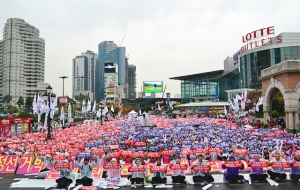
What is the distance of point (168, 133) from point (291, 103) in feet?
42.8

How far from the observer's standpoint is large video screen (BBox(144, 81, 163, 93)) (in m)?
152

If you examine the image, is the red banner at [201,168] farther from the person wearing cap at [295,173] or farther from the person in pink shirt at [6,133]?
the person in pink shirt at [6,133]

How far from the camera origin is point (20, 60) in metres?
164

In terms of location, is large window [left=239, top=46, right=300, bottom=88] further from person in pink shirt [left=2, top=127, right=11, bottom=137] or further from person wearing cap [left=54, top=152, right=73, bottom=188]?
person wearing cap [left=54, top=152, right=73, bottom=188]

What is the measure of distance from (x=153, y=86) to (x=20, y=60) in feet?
260

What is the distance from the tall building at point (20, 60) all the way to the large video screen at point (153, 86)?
66.0 metres

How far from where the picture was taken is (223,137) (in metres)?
23.3

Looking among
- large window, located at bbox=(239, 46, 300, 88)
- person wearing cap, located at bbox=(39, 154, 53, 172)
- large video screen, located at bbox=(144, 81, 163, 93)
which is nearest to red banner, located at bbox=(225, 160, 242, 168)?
person wearing cap, located at bbox=(39, 154, 53, 172)

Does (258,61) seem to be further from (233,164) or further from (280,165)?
(233,164)

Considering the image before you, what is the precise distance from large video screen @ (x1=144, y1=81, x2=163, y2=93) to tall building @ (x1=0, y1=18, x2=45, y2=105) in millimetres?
65973

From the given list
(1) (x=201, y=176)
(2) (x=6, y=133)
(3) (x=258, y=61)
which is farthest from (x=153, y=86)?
(1) (x=201, y=176)

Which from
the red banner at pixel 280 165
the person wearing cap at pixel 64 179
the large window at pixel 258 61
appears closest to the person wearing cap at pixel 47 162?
the person wearing cap at pixel 64 179

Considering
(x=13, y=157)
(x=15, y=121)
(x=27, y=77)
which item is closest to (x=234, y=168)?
(x=13, y=157)

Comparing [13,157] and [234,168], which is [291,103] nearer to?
[234,168]
